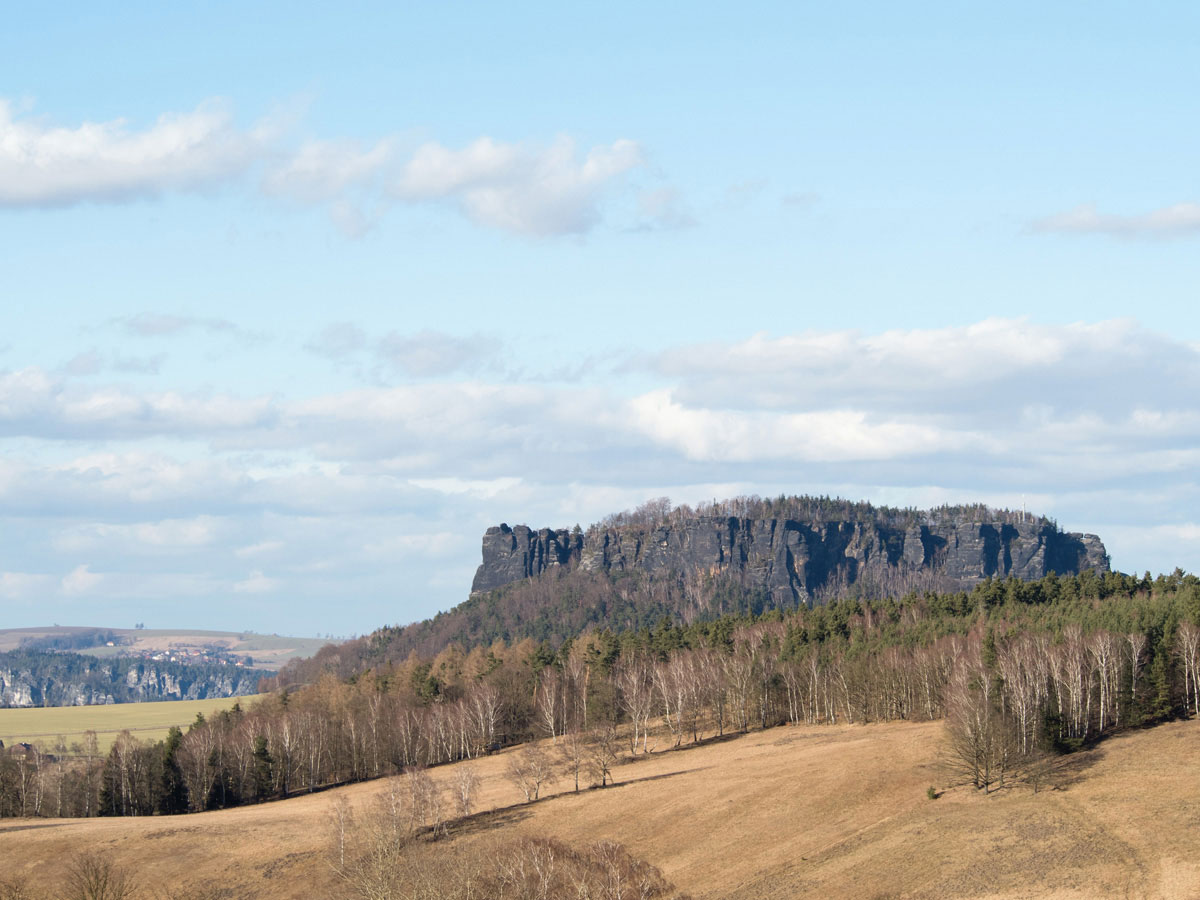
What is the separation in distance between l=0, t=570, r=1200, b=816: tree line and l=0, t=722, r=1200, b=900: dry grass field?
5857mm

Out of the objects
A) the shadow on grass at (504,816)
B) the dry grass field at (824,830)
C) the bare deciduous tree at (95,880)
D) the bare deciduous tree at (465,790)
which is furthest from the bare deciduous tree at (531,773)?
the bare deciduous tree at (95,880)

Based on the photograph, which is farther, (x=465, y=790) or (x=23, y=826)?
(x=23, y=826)

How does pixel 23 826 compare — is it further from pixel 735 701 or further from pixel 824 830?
pixel 735 701

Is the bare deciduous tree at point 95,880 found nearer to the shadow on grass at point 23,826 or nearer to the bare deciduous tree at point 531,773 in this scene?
the shadow on grass at point 23,826

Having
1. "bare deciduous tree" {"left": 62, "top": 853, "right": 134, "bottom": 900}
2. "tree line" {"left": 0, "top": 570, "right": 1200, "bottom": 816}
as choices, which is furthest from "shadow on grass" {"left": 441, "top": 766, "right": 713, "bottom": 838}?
"bare deciduous tree" {"left": 62, "top": 853, "right": 134, "bottom": 900}

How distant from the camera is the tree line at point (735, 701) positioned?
115 m

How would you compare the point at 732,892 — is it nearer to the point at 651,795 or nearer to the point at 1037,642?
the point at 651,795

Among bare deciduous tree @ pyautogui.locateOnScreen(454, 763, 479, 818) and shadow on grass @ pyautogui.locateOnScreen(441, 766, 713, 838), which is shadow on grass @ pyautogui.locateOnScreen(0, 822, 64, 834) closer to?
bare deciduous tree @ pyautogui.locateOnScreen(454, 763, 479, 818)

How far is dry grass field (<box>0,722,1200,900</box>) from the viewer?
7962cm

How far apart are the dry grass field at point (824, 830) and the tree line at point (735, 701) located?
19.2ft

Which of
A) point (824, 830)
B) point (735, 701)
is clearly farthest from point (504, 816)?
point (735, 701)

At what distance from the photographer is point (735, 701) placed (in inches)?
6019

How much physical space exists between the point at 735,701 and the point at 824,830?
59.6 meters

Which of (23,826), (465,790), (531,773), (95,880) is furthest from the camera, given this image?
(531,773)
